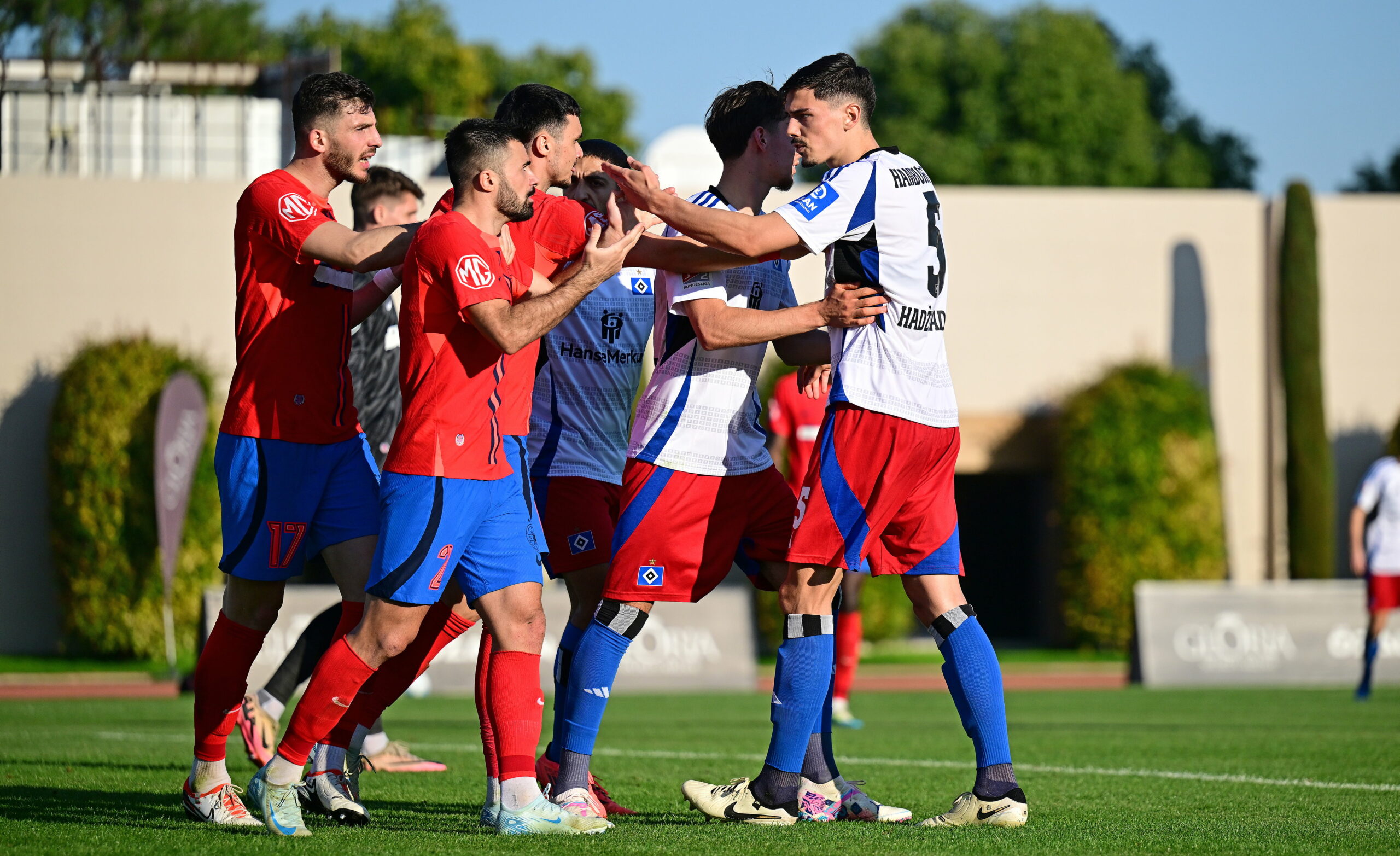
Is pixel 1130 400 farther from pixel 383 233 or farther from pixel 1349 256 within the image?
pixel 383 233

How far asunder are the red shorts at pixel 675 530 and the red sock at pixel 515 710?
1.70 ft

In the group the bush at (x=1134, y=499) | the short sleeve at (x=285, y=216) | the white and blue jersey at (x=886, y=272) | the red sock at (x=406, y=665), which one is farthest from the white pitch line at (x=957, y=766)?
the bush at (x=1134, y=499)

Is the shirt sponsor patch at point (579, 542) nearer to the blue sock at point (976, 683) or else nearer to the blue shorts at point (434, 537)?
the blue shorts at point (434, 537)

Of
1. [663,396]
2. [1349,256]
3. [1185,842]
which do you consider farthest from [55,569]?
[1349,256]

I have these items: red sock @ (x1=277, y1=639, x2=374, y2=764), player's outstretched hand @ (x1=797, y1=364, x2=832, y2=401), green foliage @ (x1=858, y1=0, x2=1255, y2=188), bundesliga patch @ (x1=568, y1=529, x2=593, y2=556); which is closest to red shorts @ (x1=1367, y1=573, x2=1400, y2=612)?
player's outstretched hand @ (x1=797, y1=364, x2=832, y2=401)

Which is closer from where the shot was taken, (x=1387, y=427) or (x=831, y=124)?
(x=831, y=124)

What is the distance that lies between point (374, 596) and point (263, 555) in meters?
0.73

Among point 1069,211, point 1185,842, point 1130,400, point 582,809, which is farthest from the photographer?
point 1069,211

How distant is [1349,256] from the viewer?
22.7 meters

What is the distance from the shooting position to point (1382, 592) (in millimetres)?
13594

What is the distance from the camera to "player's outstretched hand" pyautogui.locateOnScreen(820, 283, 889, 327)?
4.83 meters

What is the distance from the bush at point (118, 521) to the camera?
1806cm

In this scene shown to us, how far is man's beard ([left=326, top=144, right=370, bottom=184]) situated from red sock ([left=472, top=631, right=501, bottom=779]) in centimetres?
167

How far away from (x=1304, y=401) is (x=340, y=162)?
1931 cm
